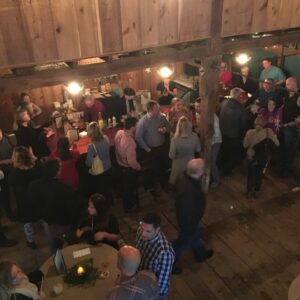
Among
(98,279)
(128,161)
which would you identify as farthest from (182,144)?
(98,279)

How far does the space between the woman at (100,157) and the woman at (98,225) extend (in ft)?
4.89

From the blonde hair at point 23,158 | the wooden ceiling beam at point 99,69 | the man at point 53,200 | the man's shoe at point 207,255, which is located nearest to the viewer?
the man at point 53,200

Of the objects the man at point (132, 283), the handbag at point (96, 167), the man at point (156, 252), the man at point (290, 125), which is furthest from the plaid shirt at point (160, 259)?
the man at point (290, 125)

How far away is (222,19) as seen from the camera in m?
5.41

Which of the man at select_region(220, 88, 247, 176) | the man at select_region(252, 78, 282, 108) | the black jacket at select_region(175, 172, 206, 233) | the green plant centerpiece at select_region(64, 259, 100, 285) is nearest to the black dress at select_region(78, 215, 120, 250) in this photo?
the green plant centerpiece at select_region(64, 259, 100, 285)

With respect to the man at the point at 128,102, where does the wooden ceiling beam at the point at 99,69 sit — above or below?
above

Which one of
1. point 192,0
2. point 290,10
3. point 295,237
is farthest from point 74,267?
point 290,10

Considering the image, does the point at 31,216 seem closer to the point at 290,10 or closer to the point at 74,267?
the point at 74,267

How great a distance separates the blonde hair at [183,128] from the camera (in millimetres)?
5594

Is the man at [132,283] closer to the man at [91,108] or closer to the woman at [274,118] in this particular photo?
the woman at [274,118]

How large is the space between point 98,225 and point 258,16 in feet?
12.9

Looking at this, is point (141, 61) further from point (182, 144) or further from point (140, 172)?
point (140, 172)

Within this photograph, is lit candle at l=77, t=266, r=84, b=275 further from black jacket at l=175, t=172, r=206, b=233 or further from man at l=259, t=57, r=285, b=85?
man at l=259, t=57, r=285, b=85

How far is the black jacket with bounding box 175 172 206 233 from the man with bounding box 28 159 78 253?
127 centimetres
